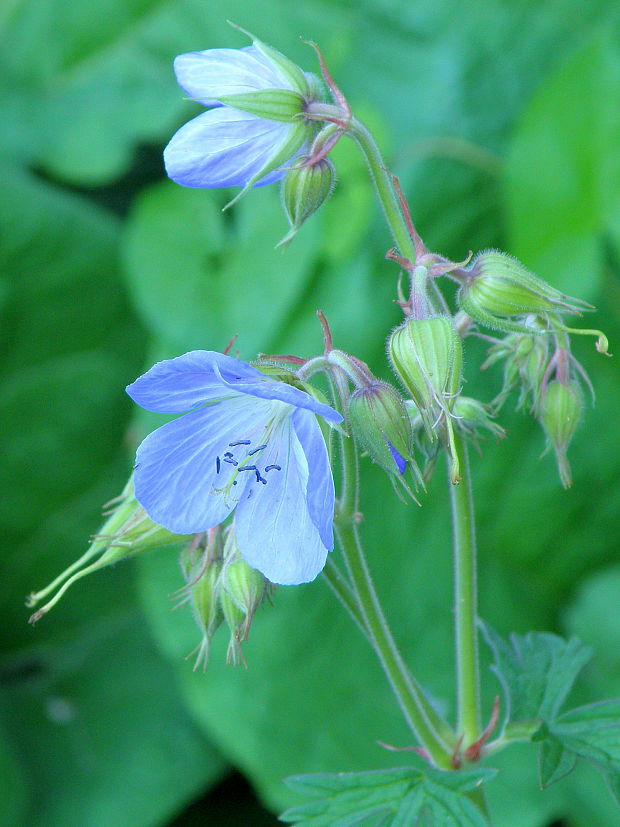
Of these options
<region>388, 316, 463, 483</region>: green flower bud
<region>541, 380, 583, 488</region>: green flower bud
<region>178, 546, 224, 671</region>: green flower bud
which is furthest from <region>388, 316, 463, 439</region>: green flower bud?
<region>178, 546, 224, 671</region>: green flower bud

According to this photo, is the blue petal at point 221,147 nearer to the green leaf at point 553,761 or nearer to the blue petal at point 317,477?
the blue petal at point 317,477

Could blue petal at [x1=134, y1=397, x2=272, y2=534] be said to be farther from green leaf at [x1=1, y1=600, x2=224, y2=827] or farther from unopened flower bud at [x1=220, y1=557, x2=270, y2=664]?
green leaf at [x1=1, y1=600, x2=224, y2=827]

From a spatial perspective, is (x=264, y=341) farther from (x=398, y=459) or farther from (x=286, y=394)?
(x=286, y=394)

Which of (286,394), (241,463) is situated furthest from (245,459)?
(286,394)

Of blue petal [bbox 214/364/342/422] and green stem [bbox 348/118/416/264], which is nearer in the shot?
blue petal [bbox 214/364/342/422]

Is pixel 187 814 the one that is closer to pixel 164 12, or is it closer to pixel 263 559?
pixel 263 559

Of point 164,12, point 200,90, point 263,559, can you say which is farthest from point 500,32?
point 263,559

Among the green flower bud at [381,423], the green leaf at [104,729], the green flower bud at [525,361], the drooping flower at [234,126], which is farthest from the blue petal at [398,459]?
the green leaf at [104,729]
